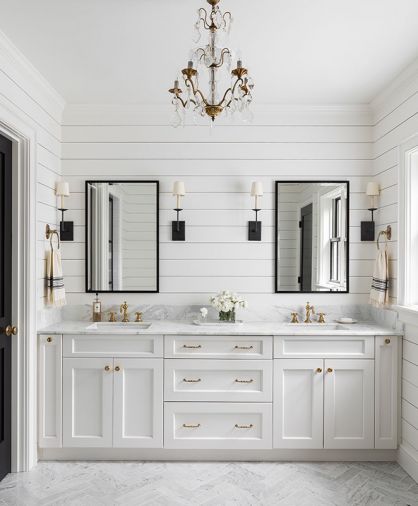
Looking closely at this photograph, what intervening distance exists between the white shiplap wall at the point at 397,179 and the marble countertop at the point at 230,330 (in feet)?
0.77

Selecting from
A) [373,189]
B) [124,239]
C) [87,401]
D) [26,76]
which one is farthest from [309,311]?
[26,76]

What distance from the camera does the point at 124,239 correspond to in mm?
3645

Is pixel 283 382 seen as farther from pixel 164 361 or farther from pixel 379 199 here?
pixel 379 199

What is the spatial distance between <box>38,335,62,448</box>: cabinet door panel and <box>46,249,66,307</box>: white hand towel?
0.32 metres

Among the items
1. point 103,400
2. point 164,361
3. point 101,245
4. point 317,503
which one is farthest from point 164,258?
point 317,503

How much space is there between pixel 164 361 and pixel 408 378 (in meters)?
1.69

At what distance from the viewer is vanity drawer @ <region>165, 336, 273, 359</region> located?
3.15 metres

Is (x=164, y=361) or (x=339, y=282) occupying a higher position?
(x=339, y=282)

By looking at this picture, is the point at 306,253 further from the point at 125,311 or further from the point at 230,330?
the point at 125,311

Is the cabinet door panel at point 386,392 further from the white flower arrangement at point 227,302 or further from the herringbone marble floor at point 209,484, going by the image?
the white flower arrangement at point 227,302

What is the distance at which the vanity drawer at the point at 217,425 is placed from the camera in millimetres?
3135

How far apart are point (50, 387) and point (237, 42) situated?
8.51 feet

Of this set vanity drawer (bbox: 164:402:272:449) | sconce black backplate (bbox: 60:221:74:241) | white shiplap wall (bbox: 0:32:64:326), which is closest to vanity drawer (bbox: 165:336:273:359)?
vanity drawer (bbox: 164:402:272:449)

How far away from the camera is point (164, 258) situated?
12.0 feet
